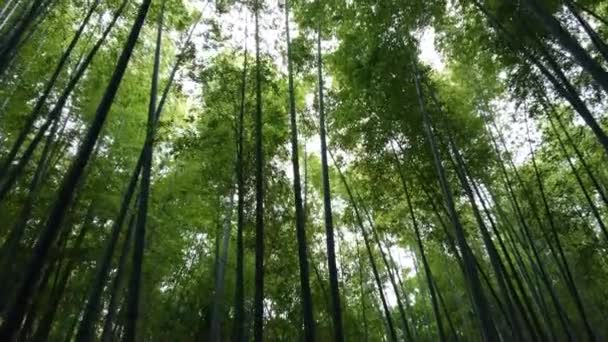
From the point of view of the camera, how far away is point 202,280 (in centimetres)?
1009

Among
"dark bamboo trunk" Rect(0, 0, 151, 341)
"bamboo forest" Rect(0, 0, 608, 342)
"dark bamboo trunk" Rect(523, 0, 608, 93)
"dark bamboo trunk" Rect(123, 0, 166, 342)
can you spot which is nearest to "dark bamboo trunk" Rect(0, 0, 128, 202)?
"bamboo forest" Rect(0, 0, 608, 342)

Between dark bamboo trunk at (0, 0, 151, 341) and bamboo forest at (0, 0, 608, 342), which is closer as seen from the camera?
dark bamboo trunk at (0, 0, 151, 341)

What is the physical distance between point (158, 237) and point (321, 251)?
399 cm

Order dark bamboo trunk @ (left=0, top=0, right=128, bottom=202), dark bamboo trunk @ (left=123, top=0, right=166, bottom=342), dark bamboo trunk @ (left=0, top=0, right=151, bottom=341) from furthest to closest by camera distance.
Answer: dark bamboo trunk @ (left=0, top=0, right=128, bottom=202)
dark bamboo trunk @ (left=123, top=0, right=166, bottom=342)
dark bamboo trunk @ (left=0, top=0, right=151, bottom=341)

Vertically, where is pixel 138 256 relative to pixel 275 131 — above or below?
below

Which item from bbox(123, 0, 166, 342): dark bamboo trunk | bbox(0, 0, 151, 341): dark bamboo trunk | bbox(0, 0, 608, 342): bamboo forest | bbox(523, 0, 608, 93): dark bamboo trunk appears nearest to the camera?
bbox(0, 0, 151, 341): dark bamboo trunk

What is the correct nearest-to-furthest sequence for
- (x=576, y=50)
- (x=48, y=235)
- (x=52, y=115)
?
(x=48, y=235), (x=576, y=50), (x=52, y=115)

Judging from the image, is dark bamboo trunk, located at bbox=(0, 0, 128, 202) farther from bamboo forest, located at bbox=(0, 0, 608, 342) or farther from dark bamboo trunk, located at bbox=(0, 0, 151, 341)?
dark bamboo trunk, located at bbox=(0, 0, 151, 341)

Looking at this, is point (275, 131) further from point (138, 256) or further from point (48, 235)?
point (48, 235)

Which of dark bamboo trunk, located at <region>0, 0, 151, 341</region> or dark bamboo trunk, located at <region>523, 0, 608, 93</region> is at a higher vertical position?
dark bamboo trunk, located at <region>523, 0, 608, 93</region>

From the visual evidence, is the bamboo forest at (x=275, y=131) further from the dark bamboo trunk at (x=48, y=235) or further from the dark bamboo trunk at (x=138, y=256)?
the dark bamboo trunk at (x=48, y=235)

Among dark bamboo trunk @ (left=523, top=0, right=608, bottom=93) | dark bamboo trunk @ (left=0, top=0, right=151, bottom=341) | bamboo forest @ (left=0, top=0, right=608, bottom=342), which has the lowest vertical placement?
dark bamboo trunk @ (left=0, top=0, right=151, bottom=341)

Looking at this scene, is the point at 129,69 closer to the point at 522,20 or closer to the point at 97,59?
the point at 97,59

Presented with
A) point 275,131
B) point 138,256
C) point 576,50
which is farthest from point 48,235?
point 275,131
